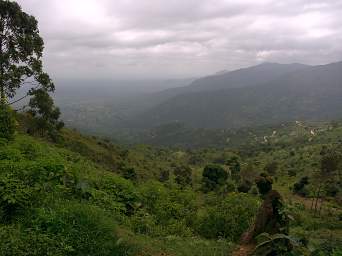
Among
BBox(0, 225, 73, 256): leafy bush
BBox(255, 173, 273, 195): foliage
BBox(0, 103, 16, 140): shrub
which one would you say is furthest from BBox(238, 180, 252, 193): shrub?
BBox(0, 225, 73, 256): leafy bush

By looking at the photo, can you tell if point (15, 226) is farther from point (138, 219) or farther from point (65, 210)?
point (138, 219)

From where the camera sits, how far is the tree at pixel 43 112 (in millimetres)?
36219

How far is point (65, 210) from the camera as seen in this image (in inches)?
441

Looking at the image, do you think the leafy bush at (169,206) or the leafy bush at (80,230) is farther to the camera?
the leafy bush at (169,206)

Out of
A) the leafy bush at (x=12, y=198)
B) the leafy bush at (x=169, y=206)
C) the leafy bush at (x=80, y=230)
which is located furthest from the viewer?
the leafy bush at (x=169, y=206)

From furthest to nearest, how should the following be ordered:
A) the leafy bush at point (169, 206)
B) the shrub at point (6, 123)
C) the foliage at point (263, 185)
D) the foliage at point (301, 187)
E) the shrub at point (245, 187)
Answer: the foliage at point (301, 187) < the shrub at point (245, 187) < the foliage at point (263, 185) < the shrub at point (6, 123) < the leafy bush at point (169, 206)

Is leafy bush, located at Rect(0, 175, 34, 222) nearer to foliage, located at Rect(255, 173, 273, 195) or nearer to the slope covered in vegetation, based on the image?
the slope covered in vegetation

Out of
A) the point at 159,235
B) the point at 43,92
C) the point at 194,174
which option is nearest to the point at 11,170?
the point at 159,235

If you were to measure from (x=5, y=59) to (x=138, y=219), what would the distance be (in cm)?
2184

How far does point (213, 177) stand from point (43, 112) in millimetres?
27591

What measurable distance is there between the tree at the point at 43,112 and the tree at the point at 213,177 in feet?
76.9

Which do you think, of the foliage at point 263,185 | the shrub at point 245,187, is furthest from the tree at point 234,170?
the foliage at point 263,185

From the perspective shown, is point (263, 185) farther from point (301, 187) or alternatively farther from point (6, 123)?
point (6, 123)

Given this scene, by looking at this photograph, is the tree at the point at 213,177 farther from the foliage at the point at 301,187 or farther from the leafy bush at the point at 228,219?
the leafy bush at the point at 228,219
